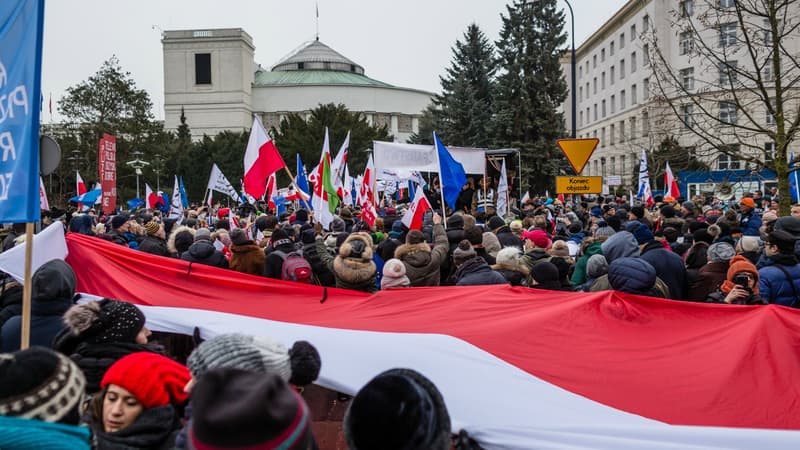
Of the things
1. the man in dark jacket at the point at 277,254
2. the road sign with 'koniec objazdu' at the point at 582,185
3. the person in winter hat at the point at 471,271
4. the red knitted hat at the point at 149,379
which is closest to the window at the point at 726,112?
the road sign with 'koniec objazdu' at the point at 582,185

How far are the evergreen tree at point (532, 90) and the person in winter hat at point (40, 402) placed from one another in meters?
44.6

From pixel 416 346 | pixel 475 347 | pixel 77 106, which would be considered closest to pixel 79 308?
pixel 416 346

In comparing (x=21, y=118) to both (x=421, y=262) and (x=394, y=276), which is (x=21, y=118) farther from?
(x=421, y=262)

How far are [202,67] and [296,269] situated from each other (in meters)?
95.2

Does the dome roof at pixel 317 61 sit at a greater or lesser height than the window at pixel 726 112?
greater

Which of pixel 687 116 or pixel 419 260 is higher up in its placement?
pixel 687 116

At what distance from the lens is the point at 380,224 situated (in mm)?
11867

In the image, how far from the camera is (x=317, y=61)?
374 ft

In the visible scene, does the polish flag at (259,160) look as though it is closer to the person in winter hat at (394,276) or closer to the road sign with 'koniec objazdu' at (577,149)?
the person in winter hat at (394,276)

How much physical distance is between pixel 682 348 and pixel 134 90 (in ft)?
160

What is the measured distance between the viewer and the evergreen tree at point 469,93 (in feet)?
165

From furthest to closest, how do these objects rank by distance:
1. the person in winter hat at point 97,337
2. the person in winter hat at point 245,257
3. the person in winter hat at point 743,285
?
1. the person in winter hat at point 245,257
2. the person in winter hat at point 743,285
3. the person in winter hat at point 97,337

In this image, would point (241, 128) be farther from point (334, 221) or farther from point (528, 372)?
point (528, 372)

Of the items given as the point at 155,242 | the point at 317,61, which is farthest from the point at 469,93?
the point at 317,61
